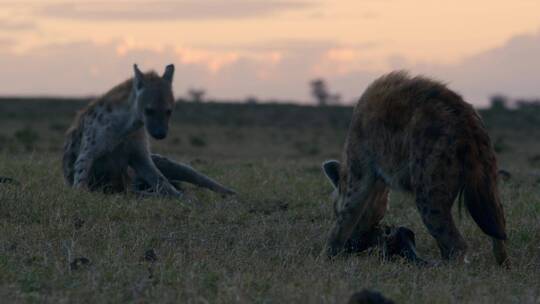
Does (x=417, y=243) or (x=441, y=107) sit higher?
(x=441, y=107)

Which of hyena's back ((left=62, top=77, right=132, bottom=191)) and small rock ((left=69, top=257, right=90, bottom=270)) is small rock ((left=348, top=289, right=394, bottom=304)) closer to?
small rock ((left=69, top=257, right=90, bottom=270))

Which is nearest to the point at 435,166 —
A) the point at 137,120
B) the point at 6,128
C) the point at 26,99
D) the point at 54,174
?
the point at 137,120

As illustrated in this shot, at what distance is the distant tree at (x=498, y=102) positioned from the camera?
110ft

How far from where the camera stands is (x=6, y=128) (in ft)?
80.8

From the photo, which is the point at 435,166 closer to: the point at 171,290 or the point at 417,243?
the point at 417,243

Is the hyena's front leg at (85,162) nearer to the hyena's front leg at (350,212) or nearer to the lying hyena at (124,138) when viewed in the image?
the lying hyena at (124,138)

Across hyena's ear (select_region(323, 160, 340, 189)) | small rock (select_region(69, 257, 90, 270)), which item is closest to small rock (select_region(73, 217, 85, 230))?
small rock (select_region(69, 257, 90, 270))

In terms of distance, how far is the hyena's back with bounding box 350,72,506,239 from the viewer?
542 centimetres

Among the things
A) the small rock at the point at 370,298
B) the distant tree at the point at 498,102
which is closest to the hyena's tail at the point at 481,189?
the small rock at the point at 370,298

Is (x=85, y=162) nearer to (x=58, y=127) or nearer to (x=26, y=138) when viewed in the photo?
(x=26, y=138)

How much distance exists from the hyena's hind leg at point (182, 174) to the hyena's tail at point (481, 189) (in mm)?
3684

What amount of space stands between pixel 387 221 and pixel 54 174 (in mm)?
3374

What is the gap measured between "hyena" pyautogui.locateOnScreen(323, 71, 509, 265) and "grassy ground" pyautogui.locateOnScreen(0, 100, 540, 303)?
0.80ft

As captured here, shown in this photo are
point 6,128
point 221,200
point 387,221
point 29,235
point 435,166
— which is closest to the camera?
point 435,166
